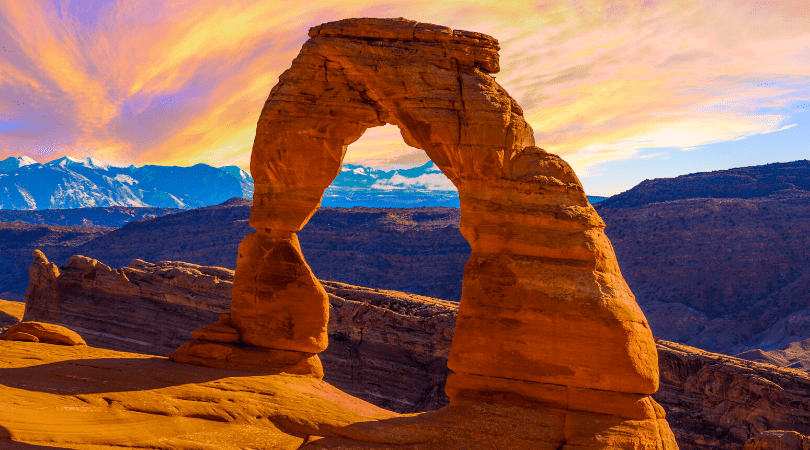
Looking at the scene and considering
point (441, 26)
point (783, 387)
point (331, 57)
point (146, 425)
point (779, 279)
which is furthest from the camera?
point (779, 279)

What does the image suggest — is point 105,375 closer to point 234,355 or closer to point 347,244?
point 234,355

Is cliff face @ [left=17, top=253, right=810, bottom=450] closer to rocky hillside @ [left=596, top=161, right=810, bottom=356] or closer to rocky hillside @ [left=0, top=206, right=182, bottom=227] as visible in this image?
rocky hillside @ [left=596, top=161, right=810, bottom=356]

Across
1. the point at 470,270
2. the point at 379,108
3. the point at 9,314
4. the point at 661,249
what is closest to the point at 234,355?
the point at 470,270

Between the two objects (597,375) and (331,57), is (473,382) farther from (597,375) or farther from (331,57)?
(331,57)

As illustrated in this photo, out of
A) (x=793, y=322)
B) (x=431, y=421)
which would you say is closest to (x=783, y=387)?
(x=431, y=421)

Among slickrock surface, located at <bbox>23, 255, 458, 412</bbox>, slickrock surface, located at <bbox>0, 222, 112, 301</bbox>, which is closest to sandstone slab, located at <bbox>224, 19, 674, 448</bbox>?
slickrock surface, located at <bbox>23, 255, 458, 412</bbox>

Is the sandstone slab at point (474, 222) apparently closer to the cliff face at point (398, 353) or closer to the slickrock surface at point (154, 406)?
the slickrock surface at point (154, 406)
